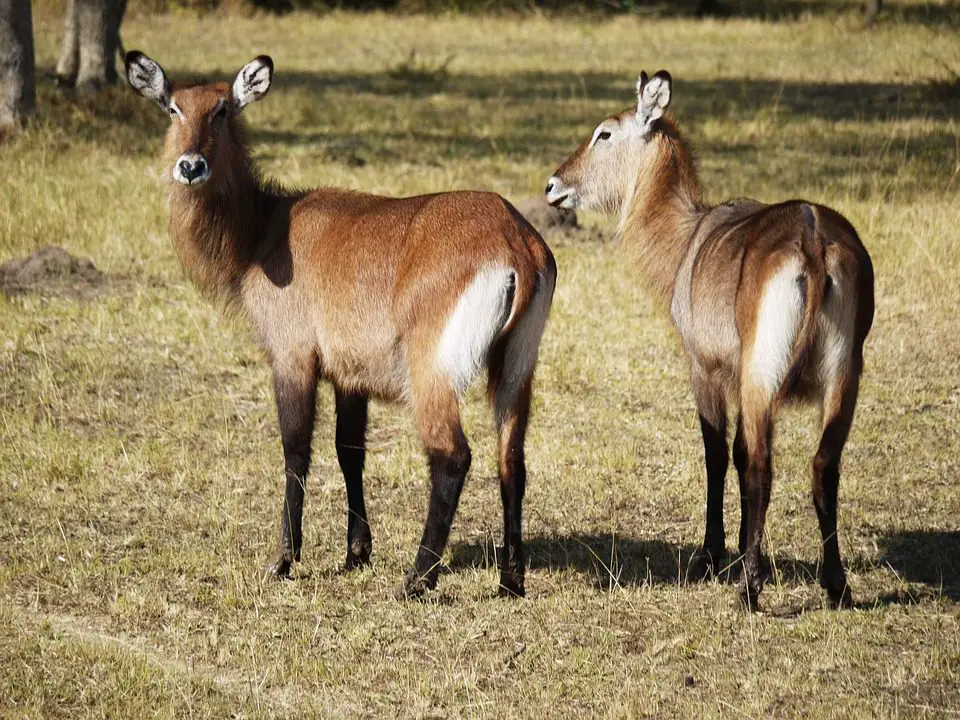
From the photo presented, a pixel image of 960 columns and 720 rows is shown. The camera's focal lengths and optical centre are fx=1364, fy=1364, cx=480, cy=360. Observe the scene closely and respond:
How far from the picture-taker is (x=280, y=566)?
4887 millimetres

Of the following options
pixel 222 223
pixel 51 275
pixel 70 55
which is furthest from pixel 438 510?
pixel 70 55

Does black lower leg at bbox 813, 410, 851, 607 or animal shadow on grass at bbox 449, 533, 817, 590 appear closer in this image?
black lower leg at bbox 813, 410, 851, 607

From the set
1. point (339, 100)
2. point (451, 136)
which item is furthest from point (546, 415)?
point (339, 100)

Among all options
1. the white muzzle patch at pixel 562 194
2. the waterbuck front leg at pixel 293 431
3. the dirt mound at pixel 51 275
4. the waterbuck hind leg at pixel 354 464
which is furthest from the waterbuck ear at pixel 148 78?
the dirt mound at pixel 51 275

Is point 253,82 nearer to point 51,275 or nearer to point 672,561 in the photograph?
point 672,561

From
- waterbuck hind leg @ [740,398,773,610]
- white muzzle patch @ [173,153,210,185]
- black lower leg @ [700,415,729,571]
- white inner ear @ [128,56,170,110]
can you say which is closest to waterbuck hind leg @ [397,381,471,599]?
waterbuck hind leg @ [740,398,773,610]

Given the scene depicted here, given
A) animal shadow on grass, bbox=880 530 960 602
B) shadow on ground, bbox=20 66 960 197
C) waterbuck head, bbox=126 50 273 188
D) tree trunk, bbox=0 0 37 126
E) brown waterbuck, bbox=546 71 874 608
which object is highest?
waterbuck head, bbox=126 50 273 188

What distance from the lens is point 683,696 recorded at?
13.1ft

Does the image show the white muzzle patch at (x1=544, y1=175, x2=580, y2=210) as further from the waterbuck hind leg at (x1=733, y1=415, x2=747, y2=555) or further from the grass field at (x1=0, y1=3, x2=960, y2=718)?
the waterbuck hind leg at (x1=733, y1=415, x2=747, y2=555)

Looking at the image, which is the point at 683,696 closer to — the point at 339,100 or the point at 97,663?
the point at 97,663

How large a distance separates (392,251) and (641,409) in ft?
7.99

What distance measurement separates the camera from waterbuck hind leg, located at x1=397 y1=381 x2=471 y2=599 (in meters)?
4.42

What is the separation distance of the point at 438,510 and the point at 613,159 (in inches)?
83.1

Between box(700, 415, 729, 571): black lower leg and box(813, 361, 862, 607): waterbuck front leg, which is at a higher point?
box(813, 361, 862, 607): waterbuck front leg
